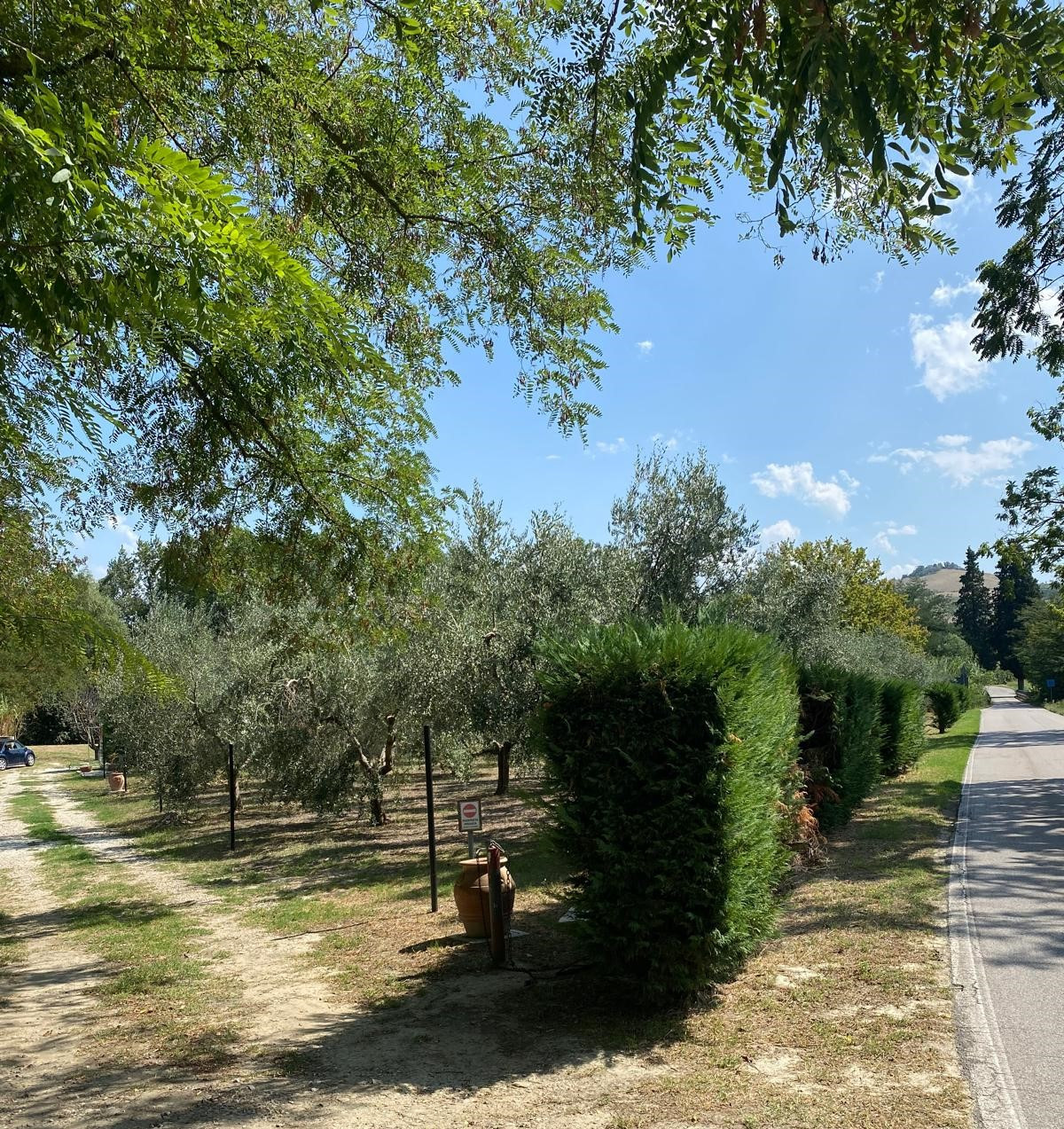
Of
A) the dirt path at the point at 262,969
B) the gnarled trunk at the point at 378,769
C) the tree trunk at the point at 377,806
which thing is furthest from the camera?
the tree trunk at the point at 377,806

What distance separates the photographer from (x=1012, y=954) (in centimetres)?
670

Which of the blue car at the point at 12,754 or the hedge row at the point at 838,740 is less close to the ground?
the hedge row at the point at 838,740

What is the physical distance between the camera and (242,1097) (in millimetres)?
4863

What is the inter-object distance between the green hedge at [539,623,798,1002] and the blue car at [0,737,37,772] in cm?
4621

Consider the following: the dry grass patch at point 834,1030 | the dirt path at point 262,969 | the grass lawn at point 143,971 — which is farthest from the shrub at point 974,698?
the grass lawn at point 143,971

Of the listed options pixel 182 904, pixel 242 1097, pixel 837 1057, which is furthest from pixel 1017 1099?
pixel 182 904

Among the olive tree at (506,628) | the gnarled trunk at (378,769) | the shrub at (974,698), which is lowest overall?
the shrub at (974,698)

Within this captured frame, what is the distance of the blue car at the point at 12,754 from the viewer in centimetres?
4322

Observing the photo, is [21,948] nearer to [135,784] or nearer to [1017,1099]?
[1017,1099]

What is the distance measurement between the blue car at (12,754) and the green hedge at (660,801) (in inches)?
1819

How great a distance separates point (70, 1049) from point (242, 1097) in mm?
2079

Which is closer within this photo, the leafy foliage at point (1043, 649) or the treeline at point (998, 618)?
the leafy foliage at point (1043, 649)

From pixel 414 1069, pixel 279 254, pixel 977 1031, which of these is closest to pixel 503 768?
pixel 414 1069

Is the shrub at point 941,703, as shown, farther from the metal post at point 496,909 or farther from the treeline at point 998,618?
the treeline at point 998,618
